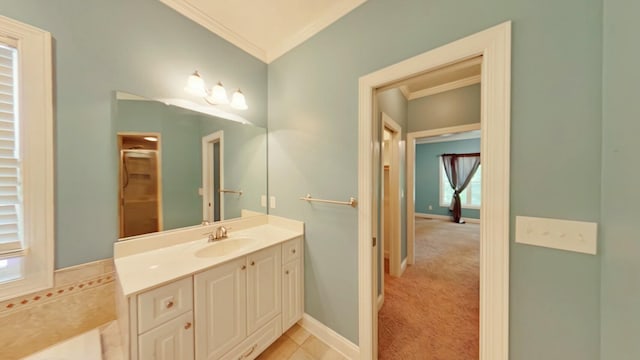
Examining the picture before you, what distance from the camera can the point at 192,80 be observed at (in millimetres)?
1459

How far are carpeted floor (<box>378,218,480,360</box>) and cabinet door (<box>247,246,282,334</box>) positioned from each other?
96 centimetres

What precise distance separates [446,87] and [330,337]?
3.34m

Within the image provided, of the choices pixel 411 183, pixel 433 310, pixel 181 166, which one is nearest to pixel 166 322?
pixel 181 166

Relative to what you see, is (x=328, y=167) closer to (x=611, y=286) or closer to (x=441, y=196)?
(x=611, y=286)

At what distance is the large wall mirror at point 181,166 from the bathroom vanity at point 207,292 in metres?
0.14

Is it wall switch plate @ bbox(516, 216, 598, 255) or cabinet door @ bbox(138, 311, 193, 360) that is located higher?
wall switch plate @ bbox(516, 216, 598, 255)

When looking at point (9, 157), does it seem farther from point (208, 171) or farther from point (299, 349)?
point (299, 349)

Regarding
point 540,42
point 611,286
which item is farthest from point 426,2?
point 611,286

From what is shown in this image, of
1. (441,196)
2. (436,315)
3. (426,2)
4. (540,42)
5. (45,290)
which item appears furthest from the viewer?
(441,196)

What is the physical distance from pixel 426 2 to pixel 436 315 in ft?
8.51

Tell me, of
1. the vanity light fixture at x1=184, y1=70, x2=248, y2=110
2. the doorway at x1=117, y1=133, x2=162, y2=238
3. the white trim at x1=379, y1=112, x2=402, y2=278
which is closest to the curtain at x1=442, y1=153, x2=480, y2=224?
the white trim at x1=379, y1=112, x2=402, y2=278

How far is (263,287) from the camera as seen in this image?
56.7 inches

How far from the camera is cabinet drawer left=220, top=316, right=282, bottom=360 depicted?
127 centimetres

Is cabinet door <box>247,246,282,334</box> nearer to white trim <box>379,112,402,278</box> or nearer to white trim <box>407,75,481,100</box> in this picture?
white trim <box>379,112,402,278</box>
